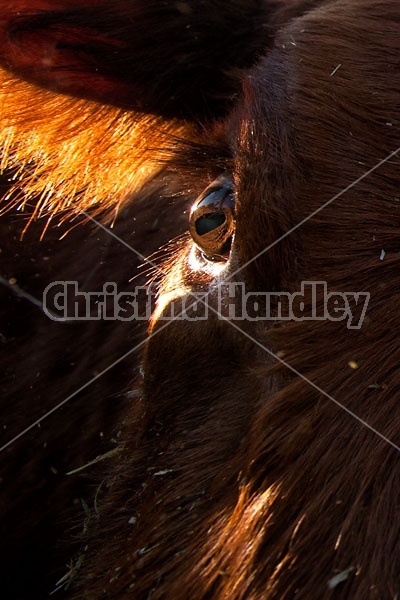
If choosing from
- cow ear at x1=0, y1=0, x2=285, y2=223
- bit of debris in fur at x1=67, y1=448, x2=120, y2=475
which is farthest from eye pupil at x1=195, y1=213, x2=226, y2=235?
bit of debris in fur at x1=67, y1=448, x2=120, y2=475

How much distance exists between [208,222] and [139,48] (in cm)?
42

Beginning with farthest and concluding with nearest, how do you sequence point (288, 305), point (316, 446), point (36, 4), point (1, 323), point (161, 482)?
point (1, 323) → point (36, 4) → point (161, 482) → point (288, 305) → point (316, 446)

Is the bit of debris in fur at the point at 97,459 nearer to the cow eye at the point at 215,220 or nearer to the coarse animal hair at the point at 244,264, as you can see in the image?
the coarse animal hair at the point at 244,264

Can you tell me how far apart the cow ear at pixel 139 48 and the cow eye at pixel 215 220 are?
0.23m

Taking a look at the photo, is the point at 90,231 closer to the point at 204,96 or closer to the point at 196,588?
the point at 204,96

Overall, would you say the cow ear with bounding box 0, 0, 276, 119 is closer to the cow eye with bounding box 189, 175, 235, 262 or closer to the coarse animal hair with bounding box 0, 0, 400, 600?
the coarse animal hair with bounding box 0, 0, 400, 600

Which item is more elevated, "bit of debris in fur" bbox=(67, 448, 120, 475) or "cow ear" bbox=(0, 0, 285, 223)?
"cow ear" bbox=(0, 0, 285, 223)

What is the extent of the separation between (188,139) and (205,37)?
239 millimetres

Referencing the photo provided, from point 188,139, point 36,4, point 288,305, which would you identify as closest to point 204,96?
point 188,139

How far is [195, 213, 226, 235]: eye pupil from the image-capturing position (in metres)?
1.92

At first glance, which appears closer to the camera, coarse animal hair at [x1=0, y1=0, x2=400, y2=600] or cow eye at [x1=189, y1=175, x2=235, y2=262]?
coarse animal hair at [x1=0, y1=0, x2=400, y2=600]

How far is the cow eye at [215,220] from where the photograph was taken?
1.88m

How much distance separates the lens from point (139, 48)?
199 cm

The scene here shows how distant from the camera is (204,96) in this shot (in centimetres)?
205
